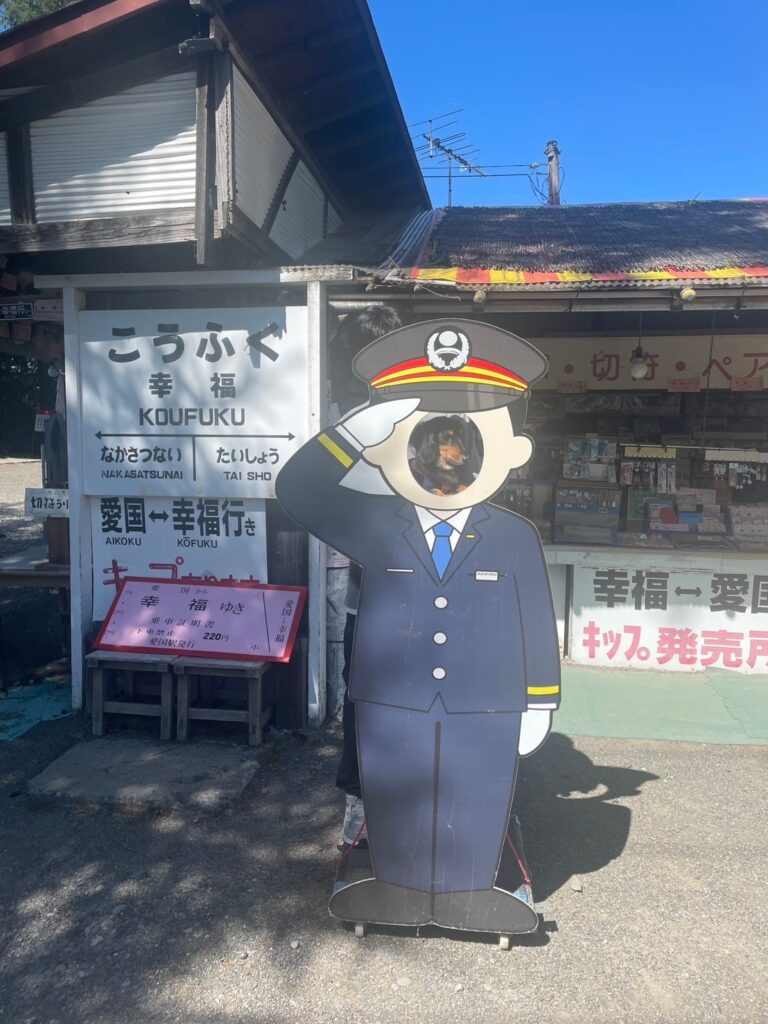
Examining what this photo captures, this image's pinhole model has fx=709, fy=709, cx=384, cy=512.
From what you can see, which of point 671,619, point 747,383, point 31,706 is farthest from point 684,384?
point 31,706

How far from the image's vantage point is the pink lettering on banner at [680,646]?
568 cm

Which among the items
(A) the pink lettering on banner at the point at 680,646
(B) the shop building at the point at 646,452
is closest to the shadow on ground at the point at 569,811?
(A) the pink lettering on banner at the point at 680,646

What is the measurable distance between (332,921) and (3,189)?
5.15 metres

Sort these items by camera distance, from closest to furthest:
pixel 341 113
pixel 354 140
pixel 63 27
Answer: pixel 63 27 < pixel 341 113 < pixel 354 140

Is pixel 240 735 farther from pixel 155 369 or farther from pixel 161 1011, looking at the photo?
pixel 155 369

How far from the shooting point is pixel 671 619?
18.9 feet

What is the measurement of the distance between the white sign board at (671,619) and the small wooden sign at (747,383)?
164cm

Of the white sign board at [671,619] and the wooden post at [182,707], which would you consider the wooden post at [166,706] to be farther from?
the white sign board at [671,619]

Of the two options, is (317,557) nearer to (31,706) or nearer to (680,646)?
(31,706)

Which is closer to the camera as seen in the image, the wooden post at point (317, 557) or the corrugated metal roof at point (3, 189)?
the wooden post at point (317, 557)

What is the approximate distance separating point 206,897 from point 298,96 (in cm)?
543

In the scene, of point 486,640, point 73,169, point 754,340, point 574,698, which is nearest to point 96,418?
point 73,169

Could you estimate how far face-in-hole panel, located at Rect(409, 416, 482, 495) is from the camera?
298 cm

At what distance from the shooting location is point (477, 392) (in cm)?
299
